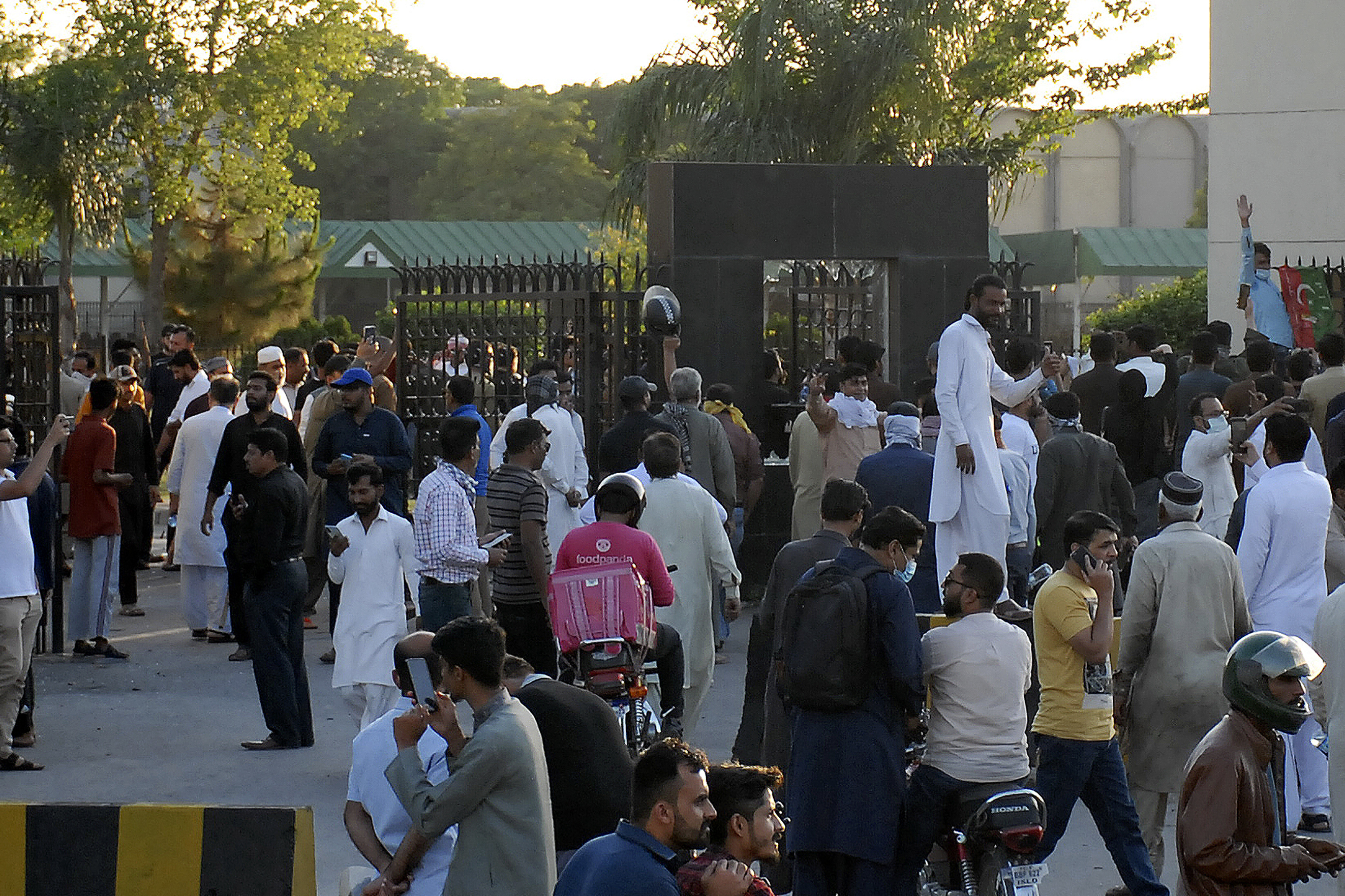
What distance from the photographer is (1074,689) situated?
6848mm

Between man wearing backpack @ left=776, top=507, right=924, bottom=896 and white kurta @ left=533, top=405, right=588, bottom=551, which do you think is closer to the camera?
man wearing backpack @ left=776, top=507, right=924, bottom=896

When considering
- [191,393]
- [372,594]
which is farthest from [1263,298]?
[372,594]

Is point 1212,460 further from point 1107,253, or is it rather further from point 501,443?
point 1107,253

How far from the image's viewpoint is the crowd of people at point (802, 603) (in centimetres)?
504

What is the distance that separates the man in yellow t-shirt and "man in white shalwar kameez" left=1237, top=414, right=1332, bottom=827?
1.45 meters

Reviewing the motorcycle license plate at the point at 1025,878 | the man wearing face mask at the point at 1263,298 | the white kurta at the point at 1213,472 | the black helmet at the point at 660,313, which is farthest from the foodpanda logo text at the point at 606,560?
the man wearing face mask at the point at 1263,298

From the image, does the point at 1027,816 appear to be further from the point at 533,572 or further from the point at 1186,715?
the point at 533,572

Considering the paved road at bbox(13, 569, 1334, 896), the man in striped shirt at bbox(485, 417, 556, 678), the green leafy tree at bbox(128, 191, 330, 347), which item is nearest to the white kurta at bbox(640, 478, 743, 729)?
the man in striped shirt at bbox(485, 417, 556, 678)

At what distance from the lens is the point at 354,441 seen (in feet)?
40.5

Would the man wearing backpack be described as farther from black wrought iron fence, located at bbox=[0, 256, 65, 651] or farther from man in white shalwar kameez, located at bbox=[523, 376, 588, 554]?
black wrought iron fence, located at bbox=[0, 256, 65, 651]

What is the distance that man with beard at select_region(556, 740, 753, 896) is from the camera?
13.8 feet

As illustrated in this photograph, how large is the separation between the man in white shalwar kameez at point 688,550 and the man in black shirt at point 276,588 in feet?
7.02

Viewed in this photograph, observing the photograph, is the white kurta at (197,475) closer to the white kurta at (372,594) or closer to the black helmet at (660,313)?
the black helmet at (660,313)

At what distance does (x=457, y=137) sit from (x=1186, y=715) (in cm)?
7711
